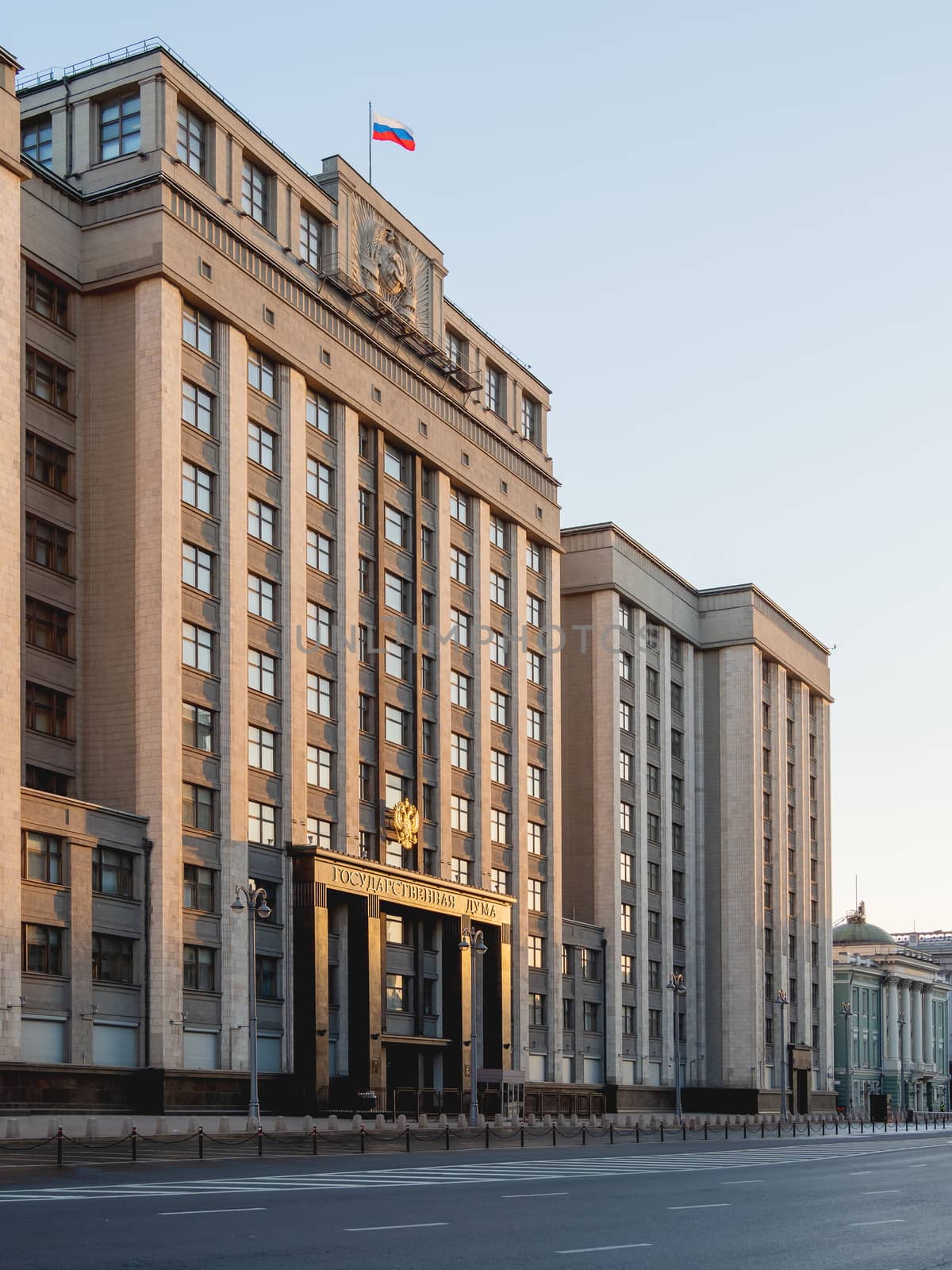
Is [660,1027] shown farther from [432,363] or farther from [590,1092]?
[432,363]

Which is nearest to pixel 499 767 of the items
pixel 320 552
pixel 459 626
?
pixel 459 626

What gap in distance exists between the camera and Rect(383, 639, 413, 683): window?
7919 cm

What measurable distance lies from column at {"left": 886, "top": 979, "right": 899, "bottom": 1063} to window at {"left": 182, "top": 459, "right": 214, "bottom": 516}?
11883 cm

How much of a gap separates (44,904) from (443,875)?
28.0m

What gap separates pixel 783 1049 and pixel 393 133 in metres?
69.8

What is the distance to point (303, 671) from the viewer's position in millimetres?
71625

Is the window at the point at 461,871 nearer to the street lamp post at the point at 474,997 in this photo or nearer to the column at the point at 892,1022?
the street lamp post at the point at 474,997

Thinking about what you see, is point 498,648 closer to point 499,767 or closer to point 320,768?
point 499,767

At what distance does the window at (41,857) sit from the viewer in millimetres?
55969

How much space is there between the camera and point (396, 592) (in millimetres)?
80750

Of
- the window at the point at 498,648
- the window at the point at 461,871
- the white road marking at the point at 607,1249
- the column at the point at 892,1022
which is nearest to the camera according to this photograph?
the white road marking at the point at 607,1249

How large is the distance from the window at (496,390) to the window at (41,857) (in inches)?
1764

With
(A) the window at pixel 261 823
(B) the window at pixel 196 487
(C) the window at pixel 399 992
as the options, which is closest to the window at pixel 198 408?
(B) the window at pixel 196 487

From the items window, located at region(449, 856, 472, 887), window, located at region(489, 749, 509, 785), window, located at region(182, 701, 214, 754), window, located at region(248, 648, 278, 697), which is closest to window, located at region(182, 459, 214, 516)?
window, located at region(248, 648, 278, 697)
